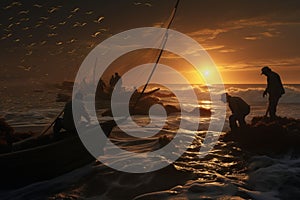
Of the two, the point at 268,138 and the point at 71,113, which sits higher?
the point at 71,113

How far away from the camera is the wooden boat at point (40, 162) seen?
8258mm

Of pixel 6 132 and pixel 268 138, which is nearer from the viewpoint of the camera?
pixel 268 138

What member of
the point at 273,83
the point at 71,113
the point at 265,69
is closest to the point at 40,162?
the point at 71,113

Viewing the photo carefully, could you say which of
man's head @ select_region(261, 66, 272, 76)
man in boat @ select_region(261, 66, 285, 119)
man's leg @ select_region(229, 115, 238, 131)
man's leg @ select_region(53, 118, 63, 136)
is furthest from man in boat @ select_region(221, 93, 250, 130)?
man's leg @ select_region(53, 118, 63, 136)

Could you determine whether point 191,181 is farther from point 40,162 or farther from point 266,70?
point 266,70

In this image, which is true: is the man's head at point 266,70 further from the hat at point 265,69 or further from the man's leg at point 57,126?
the man's leg at point 57,126

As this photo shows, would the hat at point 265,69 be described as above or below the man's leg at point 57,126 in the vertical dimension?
above

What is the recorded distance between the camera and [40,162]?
8.80 meters

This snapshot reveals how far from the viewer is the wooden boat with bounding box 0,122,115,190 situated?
27.1 ft

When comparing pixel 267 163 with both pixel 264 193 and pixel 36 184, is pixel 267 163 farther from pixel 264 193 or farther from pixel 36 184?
pixel 36 184

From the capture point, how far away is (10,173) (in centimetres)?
831

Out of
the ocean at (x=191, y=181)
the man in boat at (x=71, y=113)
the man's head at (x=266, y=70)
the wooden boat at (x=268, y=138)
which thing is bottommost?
the ocean at (x=191, y=181)

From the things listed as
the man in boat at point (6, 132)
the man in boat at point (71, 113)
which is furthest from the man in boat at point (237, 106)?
the man in boat at point (6, 132)

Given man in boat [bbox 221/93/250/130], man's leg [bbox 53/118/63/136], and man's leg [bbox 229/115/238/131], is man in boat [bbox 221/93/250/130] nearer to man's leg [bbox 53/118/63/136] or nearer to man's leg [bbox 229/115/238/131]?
man's leg [bbox 229/115/238/131]
